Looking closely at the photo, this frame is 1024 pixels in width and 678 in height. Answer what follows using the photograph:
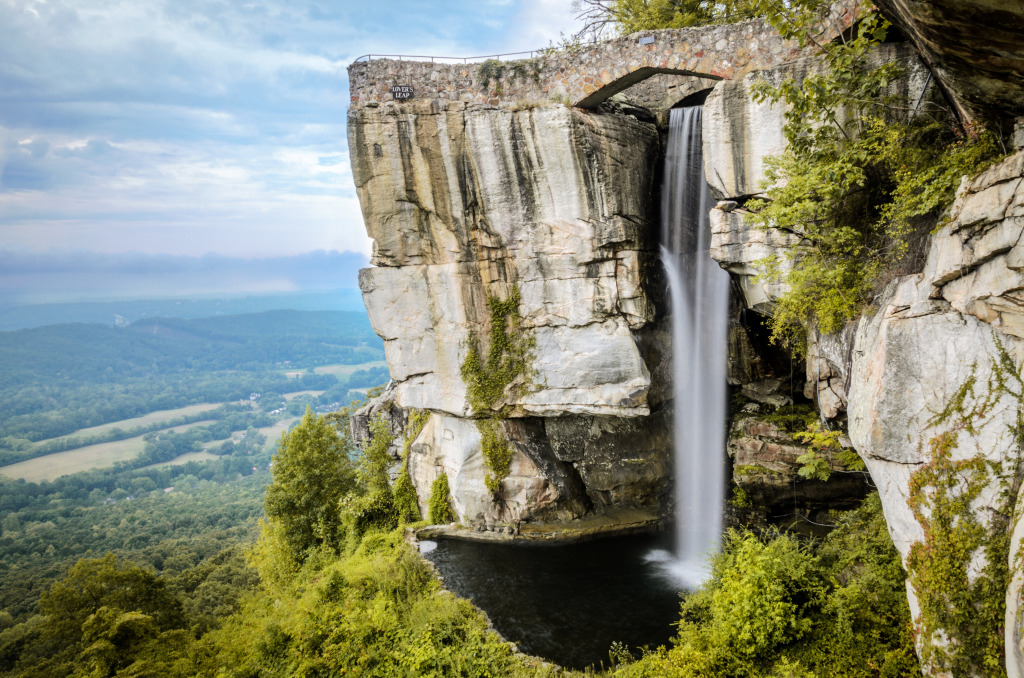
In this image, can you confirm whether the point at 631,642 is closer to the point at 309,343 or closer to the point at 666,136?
the point at 666,136

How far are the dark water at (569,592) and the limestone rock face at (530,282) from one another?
1.47 metres

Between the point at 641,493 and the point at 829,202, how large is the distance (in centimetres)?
1097

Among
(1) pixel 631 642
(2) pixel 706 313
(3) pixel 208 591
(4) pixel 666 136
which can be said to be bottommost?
(3) pixel 208 591

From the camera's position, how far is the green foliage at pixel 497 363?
16.4 metres

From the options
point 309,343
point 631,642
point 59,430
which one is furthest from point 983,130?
point 309,343

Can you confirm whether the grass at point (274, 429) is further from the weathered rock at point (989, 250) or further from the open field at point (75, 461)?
the weathered rock at point (989, 250)

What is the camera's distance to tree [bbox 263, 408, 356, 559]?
18156 millimetres

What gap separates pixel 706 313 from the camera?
1529 cm

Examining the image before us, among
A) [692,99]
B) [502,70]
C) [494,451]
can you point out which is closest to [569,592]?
[494,451]

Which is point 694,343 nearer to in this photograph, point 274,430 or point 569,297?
point 569,297

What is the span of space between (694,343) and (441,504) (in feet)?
33.1

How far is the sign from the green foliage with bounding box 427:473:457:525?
40.2 feet

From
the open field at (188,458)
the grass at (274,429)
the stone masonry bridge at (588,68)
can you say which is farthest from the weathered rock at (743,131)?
the grass at (274,429)

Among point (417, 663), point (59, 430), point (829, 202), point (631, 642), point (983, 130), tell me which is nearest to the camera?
point (983, 130)
